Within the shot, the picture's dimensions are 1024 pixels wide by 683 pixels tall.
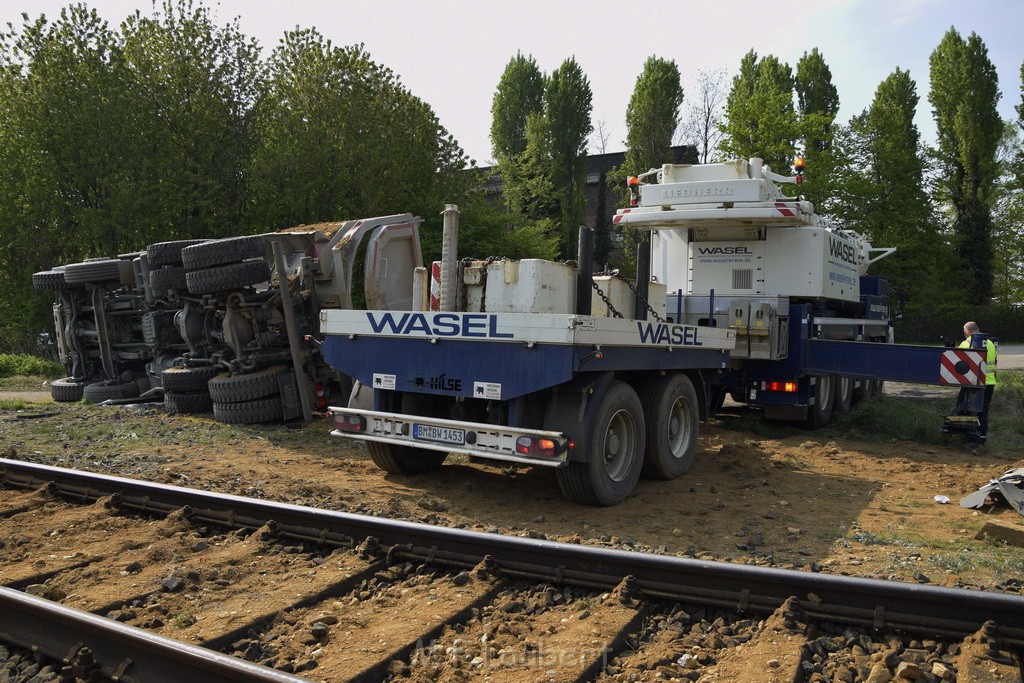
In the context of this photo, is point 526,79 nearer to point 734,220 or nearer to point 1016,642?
point 734,220

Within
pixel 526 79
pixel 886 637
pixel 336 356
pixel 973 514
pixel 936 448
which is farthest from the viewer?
pixel 526 79

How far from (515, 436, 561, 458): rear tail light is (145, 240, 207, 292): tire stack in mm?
7152

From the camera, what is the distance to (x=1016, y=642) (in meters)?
3.42

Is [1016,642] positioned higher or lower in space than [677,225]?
lower

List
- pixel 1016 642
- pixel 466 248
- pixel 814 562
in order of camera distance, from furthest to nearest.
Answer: pixel 466 248, pixel 814 562, pixel 1016 642

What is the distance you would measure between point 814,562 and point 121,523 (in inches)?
191

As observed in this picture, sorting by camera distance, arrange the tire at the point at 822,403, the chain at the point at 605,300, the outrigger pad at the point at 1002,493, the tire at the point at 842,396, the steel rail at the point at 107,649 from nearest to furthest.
→ the steel rail at the point at 107,649, the outrigger pad at the point at 1002,493, the chain at the point at 605,300, the tire at the point at 822,403, the tire at the point at 842,396

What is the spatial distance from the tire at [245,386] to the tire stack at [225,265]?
4.03ft

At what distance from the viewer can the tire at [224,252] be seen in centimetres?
1068

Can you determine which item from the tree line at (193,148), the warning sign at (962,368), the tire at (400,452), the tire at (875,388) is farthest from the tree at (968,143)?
the tire at (400,452)

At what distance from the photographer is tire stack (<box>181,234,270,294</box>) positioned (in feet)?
34.5

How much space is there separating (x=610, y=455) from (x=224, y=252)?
649 centimetres

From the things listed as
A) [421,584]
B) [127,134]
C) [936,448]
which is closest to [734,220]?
[936,448]

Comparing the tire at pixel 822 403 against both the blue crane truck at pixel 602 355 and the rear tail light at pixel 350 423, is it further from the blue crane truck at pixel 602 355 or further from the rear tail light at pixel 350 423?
the rear tail light at pixel 350 423
